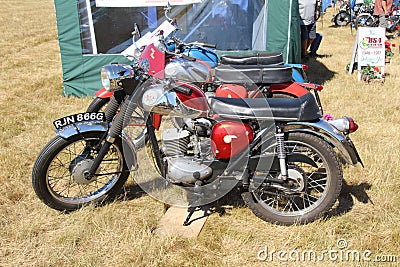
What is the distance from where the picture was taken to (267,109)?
260cm

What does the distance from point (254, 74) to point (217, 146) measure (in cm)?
151

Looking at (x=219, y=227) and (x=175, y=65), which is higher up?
(x=175, y=65)

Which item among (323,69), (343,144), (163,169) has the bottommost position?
(323,69)

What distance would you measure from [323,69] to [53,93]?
4.87 m

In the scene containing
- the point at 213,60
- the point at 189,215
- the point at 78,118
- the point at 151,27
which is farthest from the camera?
the point at 151,27

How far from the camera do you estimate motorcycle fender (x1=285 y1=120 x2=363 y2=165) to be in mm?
2650

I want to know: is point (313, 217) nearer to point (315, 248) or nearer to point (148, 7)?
point (315, 248)

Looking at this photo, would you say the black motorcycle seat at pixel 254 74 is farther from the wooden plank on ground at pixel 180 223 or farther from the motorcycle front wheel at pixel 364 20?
the motorcycle front wheel at pixel 364 20

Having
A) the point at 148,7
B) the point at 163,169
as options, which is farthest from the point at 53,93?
the point at 163,169

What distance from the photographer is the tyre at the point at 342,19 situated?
14.9 meters

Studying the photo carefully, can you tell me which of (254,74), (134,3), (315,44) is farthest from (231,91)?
(315,44)

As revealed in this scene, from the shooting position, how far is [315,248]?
262 centimetres

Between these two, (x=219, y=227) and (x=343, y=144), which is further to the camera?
(x=219, y=227)

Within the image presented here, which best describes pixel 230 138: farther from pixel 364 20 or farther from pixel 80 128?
pixel 364 20
